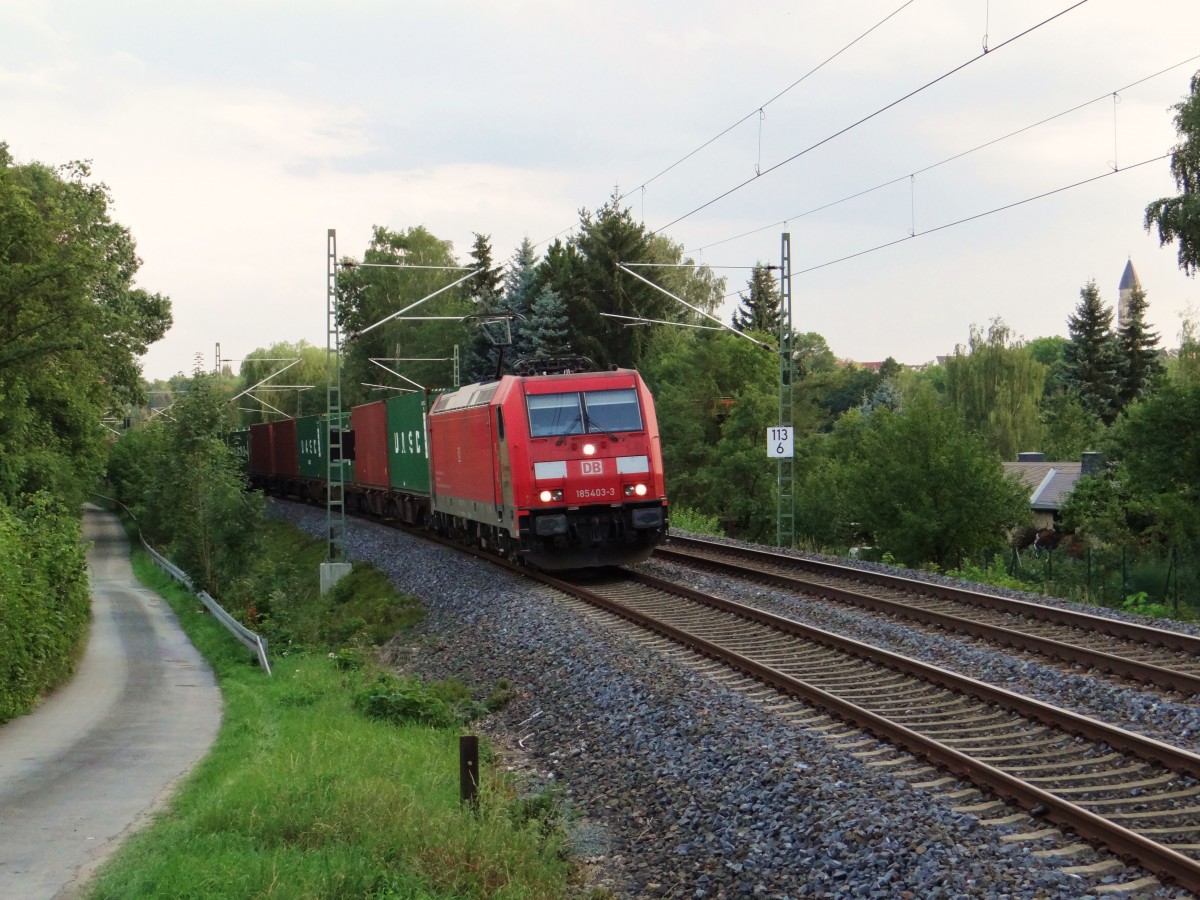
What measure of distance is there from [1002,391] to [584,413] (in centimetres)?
5295

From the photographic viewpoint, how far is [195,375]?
106 feet

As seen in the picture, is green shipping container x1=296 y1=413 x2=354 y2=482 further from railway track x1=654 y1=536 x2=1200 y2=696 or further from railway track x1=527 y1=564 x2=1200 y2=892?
railway track x1=527 y1=564 x2=1200 y2=892

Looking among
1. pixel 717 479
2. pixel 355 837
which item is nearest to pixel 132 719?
pixel 355 837

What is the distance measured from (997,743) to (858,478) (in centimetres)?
2196

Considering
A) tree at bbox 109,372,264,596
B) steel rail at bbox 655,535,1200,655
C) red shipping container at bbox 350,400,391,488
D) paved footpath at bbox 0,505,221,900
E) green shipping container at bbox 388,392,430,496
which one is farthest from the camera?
red shipping container at bbox 350,400,391,488

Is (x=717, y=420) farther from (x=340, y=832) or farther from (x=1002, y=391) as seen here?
(x=340, y=832)

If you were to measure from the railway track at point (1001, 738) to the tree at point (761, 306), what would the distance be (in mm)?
53679

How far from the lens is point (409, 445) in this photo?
1191 inches

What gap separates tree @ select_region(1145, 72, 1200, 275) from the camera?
1082 inches

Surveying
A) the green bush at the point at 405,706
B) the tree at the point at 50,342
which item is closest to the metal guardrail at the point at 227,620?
the tree at the point at 50,342

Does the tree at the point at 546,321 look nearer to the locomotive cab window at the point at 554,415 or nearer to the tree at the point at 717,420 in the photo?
the tree at the point at 717,420

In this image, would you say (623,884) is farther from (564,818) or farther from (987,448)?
(987,448)

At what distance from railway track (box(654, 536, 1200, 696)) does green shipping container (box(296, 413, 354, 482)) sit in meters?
22.8

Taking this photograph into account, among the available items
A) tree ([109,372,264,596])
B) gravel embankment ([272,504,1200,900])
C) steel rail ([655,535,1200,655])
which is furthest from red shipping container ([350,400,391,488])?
gravel embankment ([272,504,1200,900])
